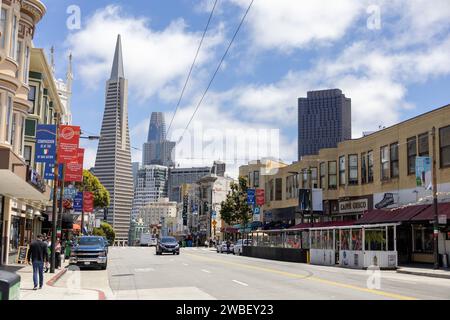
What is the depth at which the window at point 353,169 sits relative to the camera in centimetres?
4592

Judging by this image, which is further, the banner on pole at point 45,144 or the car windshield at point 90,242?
the car windshield at point 90,242

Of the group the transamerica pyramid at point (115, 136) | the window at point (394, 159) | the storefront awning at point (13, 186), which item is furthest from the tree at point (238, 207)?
the storefront awning at point (13, 186)

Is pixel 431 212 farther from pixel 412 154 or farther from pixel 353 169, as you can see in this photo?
pixel 353 169

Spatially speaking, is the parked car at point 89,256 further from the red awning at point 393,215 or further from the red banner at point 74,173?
the red awning at point 393,215

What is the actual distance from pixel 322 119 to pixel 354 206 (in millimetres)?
51291

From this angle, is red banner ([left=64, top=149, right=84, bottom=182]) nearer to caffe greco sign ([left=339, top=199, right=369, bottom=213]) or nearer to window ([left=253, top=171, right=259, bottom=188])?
caffe greco sign ([left=339, top=199, right=369, bottom=213])

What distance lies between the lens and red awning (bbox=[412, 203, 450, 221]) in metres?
31.0

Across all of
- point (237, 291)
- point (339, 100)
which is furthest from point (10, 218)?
point (339, 100)

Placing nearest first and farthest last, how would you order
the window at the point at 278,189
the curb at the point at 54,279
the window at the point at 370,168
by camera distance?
the curb at the point at 54,279, the window at the point at 370,168, the window at the point at 278,189

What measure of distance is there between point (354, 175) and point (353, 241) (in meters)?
11.8

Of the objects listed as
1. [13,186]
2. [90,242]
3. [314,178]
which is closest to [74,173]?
[90,242]

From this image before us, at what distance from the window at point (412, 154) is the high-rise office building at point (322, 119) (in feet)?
173

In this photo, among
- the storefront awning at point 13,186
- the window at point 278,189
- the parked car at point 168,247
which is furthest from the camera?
the window at point 278,189
